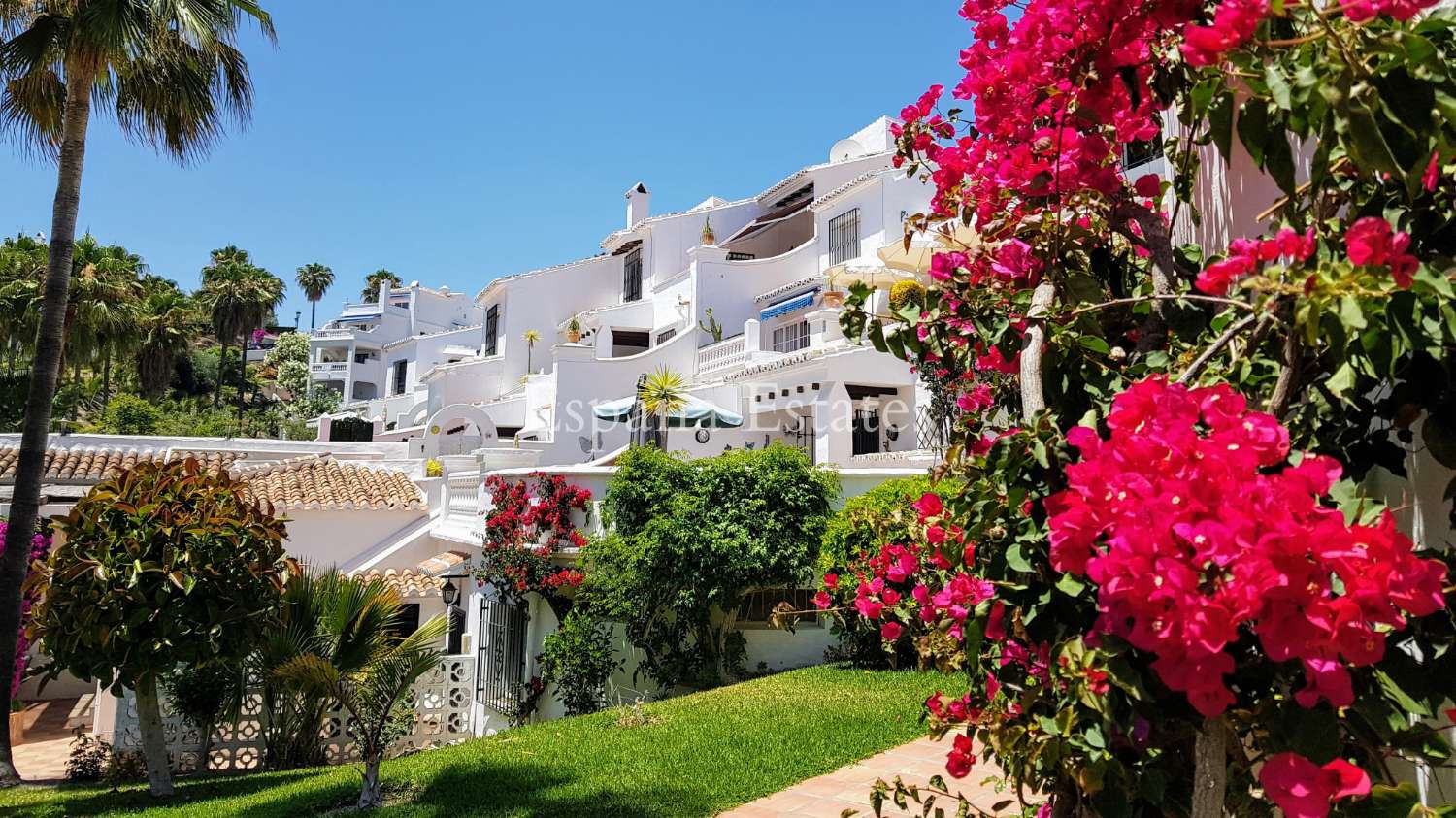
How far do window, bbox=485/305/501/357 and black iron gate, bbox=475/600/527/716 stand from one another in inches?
1089

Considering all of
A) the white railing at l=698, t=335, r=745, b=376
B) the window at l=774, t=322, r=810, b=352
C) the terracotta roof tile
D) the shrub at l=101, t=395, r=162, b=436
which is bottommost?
the terracotta roof tile

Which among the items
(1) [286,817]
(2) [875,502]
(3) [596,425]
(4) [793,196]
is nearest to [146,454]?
(3) [596,425]

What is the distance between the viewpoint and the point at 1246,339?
2607mm

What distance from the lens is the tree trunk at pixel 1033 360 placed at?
110 inches

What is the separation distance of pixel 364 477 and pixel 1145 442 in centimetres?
2458

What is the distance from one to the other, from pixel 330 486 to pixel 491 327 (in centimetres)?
2186

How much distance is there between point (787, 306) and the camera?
30.9 m

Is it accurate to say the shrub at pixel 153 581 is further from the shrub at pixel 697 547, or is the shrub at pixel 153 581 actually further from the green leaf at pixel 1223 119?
the green leaf at pixel 1223 119

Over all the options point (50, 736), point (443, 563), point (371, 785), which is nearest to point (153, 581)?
point (371, 785)

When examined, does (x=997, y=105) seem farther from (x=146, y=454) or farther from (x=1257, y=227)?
(x=146, y=454)

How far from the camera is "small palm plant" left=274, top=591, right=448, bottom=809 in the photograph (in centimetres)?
938

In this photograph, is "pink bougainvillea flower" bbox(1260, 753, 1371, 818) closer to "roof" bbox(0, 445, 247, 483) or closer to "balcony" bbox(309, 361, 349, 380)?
"roof" bbox(0, 445, 247, 483)

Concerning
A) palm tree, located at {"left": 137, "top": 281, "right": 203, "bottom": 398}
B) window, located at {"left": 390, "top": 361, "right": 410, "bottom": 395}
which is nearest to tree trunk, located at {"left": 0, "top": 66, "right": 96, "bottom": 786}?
palm tree, located at {"left": 137, "top": 281, "right": 203, "bottom": 398}

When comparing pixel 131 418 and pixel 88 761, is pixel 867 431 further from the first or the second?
pixel 131 418
